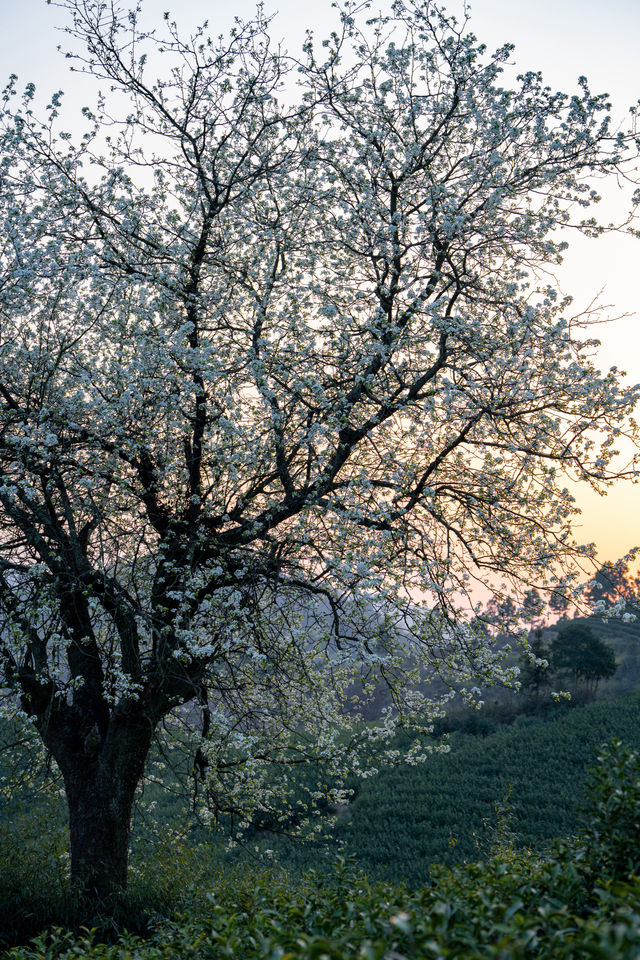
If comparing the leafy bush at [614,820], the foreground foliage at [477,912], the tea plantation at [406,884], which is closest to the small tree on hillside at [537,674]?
the tea plantation at [406,884]

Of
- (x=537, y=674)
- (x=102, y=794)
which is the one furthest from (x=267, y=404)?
(x=537, y=674)

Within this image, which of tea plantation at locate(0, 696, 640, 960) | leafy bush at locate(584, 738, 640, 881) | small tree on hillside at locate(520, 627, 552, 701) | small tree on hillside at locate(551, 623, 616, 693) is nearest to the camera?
tea plantation at locate(0, 696, 640, 960)

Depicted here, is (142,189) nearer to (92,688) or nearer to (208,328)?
(208,328)

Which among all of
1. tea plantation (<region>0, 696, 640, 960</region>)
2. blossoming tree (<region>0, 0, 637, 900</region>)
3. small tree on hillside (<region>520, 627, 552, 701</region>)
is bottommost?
tea plantation (<region>0, 696, 640, 960</region>)

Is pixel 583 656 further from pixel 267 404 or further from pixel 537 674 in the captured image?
pixel 267 404

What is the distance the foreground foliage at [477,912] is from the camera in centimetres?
325

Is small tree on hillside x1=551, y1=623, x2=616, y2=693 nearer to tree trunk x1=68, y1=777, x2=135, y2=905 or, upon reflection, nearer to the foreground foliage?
tree trunk x1=68, y1=777, x2=135, y2=905

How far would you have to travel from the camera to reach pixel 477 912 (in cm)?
384

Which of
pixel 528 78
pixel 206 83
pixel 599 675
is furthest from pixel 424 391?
pixel 599 675

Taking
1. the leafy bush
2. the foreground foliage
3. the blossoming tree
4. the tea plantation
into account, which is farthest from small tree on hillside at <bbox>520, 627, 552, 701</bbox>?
the leafy bush

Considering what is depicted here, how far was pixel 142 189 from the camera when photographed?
11.1 meters

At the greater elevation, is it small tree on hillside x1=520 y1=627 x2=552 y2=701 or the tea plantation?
small tree on hillside x1=520 y1=627 x2=552 y2=701

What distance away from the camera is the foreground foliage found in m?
3.25

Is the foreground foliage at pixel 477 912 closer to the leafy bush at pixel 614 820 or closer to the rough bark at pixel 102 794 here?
the leafy bush at pixel 614 820
